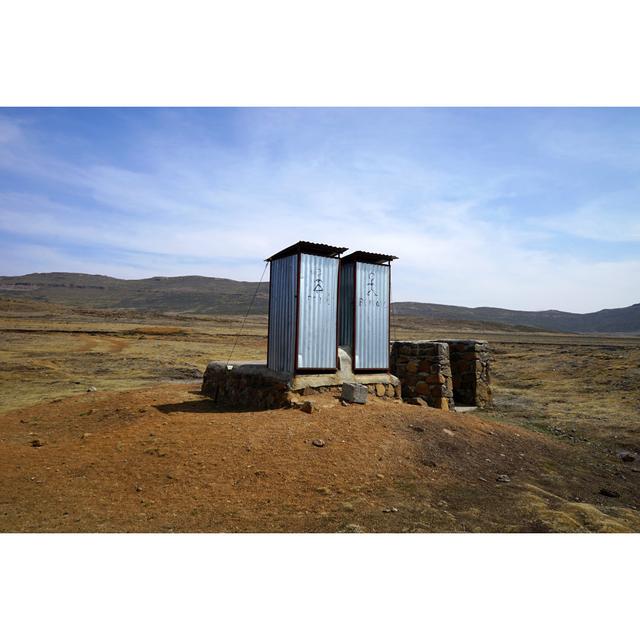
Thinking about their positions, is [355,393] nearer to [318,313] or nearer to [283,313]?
Answer: [318,313]

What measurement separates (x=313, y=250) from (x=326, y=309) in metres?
1.37

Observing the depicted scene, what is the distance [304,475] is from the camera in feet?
20.5

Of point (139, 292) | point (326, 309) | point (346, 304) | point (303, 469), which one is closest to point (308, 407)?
point (303, 469)

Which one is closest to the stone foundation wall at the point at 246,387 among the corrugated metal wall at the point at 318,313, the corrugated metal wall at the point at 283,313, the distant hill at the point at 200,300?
the corrugated metal wall at the point at 283,313

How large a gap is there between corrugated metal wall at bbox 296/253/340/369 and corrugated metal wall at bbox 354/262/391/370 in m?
0.87

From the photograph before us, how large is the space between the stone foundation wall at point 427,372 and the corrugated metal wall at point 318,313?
3918 mm

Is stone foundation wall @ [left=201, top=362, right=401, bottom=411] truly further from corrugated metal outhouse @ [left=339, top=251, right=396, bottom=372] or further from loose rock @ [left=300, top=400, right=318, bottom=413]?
corrugated metal outhouse @ [left=339, top=251, right=396, bottom=372]

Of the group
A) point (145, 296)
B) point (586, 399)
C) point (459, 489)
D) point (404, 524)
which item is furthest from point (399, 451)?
point (145, 296)

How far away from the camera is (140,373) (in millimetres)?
19438

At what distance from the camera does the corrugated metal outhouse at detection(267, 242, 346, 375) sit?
9.80 meters

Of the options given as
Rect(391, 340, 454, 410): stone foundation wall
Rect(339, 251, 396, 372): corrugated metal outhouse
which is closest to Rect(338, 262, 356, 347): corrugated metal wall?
Rect(339, 251, 396, 372): corrugated metal outhouse

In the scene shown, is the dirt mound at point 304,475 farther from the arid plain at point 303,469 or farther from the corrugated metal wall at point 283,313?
the corrugated metal wall at point 283,313

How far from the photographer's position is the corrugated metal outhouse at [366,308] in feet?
35.9

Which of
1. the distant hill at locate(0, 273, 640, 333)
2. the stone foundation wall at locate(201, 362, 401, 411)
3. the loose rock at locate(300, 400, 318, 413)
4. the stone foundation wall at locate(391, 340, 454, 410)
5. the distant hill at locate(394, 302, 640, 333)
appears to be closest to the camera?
the loose rock at locate(300, 400, 318, 413)
